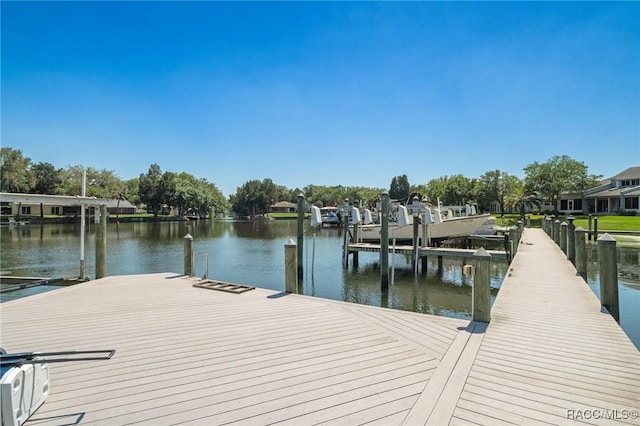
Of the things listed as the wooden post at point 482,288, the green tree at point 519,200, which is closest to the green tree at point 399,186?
the green tree at point 519,200

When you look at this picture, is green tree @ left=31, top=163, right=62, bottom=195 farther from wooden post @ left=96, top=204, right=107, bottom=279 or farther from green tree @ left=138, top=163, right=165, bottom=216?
wooden post @ left=96, top=204, right=107, bottom=279

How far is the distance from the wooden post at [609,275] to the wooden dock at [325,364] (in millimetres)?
368

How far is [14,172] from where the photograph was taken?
54500 mm

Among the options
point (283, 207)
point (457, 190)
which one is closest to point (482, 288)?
point (457, 190)

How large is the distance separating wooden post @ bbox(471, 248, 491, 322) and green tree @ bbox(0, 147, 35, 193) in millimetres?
67374

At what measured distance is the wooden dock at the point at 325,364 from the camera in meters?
2.77

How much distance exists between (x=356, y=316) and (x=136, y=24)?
499 inches

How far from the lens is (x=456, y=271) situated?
17.1m

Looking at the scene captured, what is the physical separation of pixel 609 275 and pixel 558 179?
156ft

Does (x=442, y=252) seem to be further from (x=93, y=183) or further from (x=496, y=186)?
(x=93, y=183)

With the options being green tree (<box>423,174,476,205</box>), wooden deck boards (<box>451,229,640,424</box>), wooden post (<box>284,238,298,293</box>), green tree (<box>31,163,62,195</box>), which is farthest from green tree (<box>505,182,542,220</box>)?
green tree (<box>31,163,62,195</box>)

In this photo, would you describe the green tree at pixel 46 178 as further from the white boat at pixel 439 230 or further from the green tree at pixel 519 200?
the green tree at pixel 519 200

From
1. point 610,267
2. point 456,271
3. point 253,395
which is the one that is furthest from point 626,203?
point 253,395

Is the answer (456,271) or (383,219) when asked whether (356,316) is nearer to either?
(383,219)
